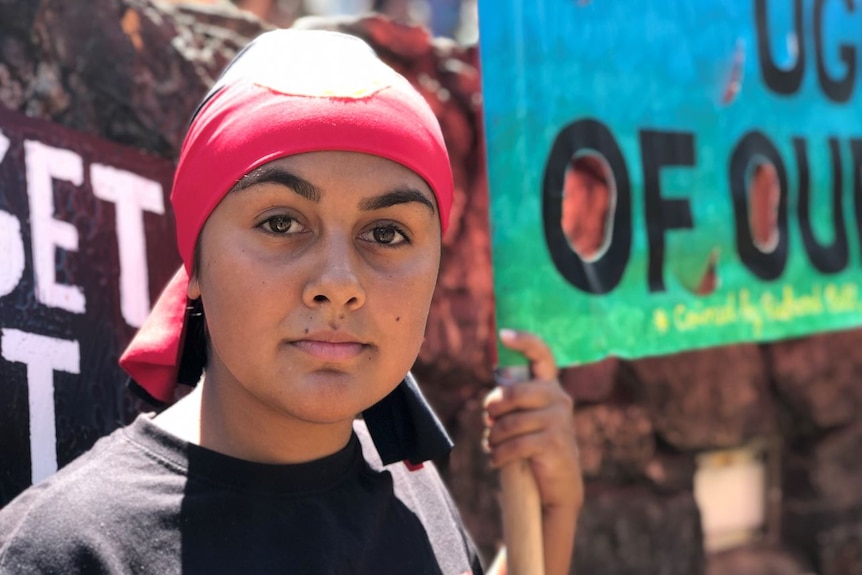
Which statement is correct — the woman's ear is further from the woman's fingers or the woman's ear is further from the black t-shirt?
the woman's fingers

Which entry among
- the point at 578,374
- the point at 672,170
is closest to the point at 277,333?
the point at 672,170

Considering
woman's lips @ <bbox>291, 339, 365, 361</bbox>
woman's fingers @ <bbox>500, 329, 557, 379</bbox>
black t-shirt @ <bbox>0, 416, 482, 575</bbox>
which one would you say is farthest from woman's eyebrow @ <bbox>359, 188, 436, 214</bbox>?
woman's fingers @ <bbox>500, 329, 557, 379</bbox>

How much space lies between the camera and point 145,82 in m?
1.97

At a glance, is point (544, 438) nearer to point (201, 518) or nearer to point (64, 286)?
point (201, 518)

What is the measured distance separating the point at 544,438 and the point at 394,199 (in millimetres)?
579

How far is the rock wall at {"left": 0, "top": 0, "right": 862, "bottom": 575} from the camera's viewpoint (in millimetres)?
1863

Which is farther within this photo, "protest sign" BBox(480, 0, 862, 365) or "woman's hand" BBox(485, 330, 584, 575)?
"protest sign" BBox(480, 0, 862, 365)

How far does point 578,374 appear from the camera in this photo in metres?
2.77

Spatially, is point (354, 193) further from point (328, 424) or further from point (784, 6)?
point (784, 6)

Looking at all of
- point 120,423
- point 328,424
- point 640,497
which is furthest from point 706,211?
point 120,423

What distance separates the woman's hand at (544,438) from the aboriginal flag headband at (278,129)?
401mm

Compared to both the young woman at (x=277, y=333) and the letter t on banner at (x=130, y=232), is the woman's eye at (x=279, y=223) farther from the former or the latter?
the letter t on banner at (x=130, y=232)

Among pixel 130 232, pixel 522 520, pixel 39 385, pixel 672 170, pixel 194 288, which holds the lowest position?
pixel 522 520

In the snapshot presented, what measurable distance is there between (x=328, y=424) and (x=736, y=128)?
1.39 meters
